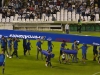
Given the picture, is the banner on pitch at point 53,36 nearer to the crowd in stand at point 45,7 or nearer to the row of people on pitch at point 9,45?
the row of people on pitch at point 9,45

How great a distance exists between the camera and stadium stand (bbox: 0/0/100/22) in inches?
2534

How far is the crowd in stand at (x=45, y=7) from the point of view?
64.7 meters

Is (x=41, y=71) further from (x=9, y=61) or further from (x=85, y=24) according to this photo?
(x=85, y=24)

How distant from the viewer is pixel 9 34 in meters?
36.6

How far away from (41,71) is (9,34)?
7448 mm

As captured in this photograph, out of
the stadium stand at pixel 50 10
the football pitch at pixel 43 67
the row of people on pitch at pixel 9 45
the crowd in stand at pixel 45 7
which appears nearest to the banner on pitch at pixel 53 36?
the row of people on pitch at pixel 9 45

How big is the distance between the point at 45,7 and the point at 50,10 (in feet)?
3.99

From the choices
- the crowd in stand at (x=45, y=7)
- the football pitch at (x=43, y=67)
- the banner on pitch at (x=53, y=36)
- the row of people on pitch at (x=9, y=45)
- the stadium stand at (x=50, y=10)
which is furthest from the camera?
the crowd in stand at (x=45, y=7)

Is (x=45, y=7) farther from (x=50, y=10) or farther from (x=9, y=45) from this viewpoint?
(x=9, y=45)

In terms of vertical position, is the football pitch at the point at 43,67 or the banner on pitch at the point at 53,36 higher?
the banner on pitch at the point at 53,36

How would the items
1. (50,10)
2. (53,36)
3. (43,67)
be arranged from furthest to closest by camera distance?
(50,10), (53,36), (43,67)

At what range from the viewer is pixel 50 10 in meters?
65.4

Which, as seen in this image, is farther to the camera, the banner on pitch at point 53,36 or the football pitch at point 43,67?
the banner on pitch at point 53,36

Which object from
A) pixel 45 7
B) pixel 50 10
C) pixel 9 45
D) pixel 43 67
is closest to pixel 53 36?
pixel 43 67
